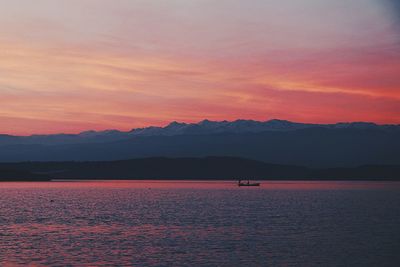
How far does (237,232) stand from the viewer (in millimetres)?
83750

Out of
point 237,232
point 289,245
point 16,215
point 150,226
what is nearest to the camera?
point 289,245

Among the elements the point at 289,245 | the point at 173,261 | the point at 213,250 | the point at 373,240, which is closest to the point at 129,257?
the point at 173,261

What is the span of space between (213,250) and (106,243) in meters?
14.0

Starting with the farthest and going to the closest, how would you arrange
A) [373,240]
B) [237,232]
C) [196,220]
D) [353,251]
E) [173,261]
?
[196,220], [237,232], [373,240], [353,251], [173,261]

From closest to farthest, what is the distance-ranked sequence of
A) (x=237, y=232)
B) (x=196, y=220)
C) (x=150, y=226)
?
(x=237, y=232)
(x=150, y=226)
(x=196, y=220)

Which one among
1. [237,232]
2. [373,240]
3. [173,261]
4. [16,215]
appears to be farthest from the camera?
[16,215]

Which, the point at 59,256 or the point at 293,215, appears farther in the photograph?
the point at 293,215

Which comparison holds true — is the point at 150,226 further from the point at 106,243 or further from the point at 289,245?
the point at 289,245

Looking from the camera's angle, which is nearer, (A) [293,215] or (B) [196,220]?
(B) [196,220]

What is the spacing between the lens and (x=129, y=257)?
59844mm

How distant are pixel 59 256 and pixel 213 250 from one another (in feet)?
55.2

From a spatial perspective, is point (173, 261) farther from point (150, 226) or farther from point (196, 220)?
point (196, 220)

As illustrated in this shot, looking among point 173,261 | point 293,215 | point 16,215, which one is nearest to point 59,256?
point 173,261

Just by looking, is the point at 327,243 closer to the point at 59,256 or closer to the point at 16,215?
the point at 59,256
